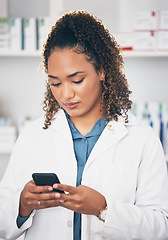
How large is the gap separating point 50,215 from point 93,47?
2.05 ft

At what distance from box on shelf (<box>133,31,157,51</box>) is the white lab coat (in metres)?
0.79

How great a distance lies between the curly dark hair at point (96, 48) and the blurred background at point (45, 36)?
645mm

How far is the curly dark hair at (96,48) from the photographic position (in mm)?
986

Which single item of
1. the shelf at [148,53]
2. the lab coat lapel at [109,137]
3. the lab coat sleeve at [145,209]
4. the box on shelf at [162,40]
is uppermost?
the box on shelf at [162,40]

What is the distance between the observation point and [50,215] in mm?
1085

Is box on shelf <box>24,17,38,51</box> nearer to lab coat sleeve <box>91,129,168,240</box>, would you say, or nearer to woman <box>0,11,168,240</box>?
woman <box>0,11,168,240</box>

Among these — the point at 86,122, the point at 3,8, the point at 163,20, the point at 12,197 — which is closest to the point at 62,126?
the point at 86,122

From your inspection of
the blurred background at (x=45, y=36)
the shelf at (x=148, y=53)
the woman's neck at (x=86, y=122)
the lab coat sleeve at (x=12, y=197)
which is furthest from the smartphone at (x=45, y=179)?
the shelf at (x=148, y=53)

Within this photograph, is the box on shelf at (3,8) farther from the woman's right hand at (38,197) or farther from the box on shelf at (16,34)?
the woman's right hand at (38,197)

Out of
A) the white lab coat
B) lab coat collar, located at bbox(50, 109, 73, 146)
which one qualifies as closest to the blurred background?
lab coat collar, located at bbox(50, 109, 73, 146)

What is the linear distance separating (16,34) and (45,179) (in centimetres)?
128

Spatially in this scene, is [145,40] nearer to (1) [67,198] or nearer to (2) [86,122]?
(2) [86,122]

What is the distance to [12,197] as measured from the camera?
1.05m

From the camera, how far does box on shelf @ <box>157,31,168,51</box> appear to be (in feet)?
5.80
